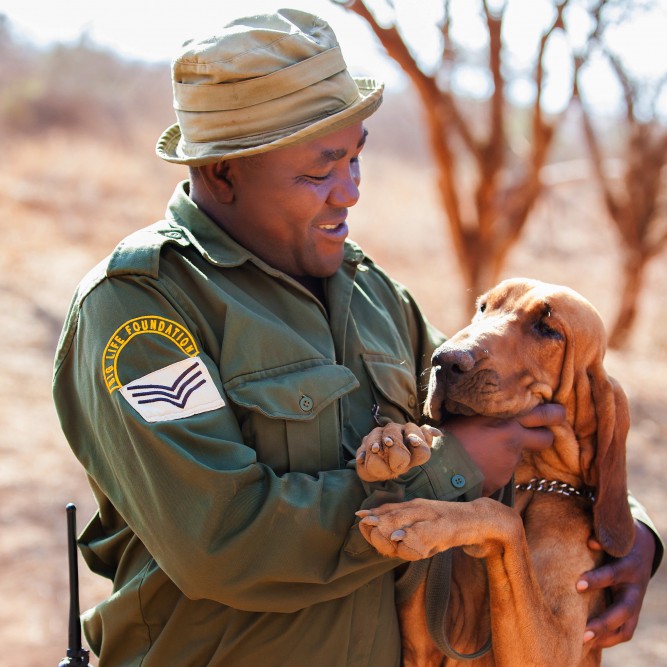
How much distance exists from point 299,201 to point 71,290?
378 inches

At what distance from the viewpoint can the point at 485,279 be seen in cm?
866

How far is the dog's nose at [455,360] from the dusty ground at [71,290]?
11.0 ft

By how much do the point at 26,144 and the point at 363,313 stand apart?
20130 millimetres

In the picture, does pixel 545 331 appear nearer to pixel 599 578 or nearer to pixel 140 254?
pixel 599 578

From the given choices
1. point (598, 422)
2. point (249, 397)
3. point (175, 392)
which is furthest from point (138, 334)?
point (598, 422)

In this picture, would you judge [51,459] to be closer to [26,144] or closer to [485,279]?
[485,279]

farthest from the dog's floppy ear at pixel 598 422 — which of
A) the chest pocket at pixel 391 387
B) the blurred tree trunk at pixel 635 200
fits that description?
the blurred tree trunk at pixel 635 200

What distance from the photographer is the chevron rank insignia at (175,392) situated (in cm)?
210

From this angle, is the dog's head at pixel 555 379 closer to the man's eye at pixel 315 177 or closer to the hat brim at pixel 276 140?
the man's eye at pixel 315 177

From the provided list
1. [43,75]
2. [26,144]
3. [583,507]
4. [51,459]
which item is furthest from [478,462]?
[43,75]

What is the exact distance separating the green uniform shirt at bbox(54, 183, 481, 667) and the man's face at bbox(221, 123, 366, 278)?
0.12m

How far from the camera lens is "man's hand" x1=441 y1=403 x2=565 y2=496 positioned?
2.51m

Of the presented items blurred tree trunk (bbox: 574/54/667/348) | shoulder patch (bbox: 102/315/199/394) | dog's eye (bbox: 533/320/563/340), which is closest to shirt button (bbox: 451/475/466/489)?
dog's eye (bbox: 533/320/563/340)

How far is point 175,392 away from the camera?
6.99ft
